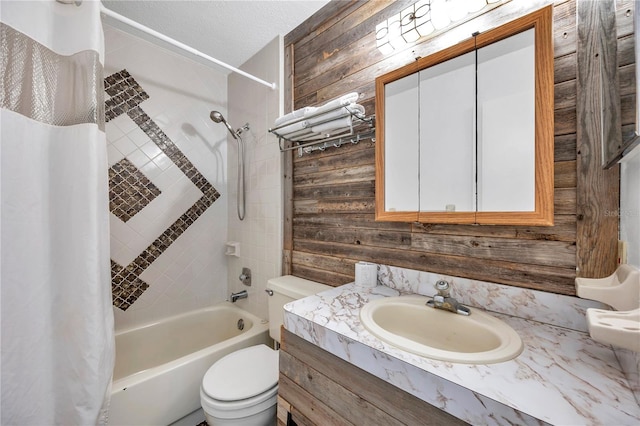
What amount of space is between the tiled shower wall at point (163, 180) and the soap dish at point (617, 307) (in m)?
2.24

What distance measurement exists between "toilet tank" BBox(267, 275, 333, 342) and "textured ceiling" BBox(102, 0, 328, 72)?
165cm

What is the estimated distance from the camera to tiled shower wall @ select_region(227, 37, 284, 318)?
1771mm

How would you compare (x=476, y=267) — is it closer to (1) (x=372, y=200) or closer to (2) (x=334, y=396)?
(1) (x=372, y=200)

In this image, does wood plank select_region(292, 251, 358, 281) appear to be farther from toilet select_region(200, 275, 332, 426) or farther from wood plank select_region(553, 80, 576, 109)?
wood plank select_region(553, 80, 576, 109)

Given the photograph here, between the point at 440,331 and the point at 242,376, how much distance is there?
0.93m

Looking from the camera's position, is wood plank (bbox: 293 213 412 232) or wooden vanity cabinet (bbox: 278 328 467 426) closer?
wooden vanity cabinet (bbox: 278 328 467 426)

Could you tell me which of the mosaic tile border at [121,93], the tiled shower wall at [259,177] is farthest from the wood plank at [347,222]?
the mosaic tile border at [121,93]

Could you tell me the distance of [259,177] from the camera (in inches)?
75.2

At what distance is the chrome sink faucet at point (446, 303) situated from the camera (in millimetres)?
904

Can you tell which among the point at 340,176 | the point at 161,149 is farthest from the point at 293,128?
the point at 161,149

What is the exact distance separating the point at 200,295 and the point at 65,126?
5.01 feet

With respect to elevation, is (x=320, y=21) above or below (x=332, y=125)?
above

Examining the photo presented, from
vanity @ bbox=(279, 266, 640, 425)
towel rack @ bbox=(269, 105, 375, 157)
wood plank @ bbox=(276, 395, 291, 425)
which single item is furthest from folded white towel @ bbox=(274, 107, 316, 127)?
wood plank @ bbox=(276, 395, 291, 425)

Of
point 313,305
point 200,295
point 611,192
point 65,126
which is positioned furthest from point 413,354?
point 200,295
